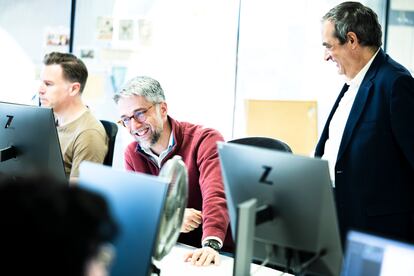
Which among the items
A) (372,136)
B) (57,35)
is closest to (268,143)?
(372,136)

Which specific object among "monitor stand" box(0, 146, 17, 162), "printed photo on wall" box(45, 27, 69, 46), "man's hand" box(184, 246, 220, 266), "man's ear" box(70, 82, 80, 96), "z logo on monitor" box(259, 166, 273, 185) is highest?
"printed photo on wall" box(45, 27, 69, 46)

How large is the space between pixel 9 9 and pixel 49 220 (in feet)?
13.5

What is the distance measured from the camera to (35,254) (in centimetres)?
65

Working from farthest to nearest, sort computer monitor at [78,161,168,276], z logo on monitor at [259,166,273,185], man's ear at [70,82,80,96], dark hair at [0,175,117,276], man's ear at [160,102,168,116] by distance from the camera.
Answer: man's ear at [70,82,80,96] → man's ear at [160,102,168,116] → z logo on monitor at [259,166,273,185] → computer monitor at [78,161,168,276] → dark hair at [0,175,117,276]

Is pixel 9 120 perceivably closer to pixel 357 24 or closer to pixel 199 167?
pixel 199 167

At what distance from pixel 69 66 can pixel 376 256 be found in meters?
2.13

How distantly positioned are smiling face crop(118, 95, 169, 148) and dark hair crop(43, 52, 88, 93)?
68cm

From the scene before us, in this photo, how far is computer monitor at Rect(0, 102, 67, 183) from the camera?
1883 mm

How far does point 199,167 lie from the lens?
2.20 metres

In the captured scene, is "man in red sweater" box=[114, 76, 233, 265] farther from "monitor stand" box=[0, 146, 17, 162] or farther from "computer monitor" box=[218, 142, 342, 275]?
"computer monitor" box=[218, 142, 342, 275]

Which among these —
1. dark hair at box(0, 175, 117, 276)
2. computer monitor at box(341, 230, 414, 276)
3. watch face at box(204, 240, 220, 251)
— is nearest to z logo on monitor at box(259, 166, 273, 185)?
computer monitor at box(341, 230, 414, 276)

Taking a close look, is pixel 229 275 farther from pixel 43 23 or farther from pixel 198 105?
pixel 43 23

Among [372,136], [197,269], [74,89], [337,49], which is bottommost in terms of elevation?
[197,269]

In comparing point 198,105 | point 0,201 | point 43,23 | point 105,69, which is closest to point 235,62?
point 198,105
